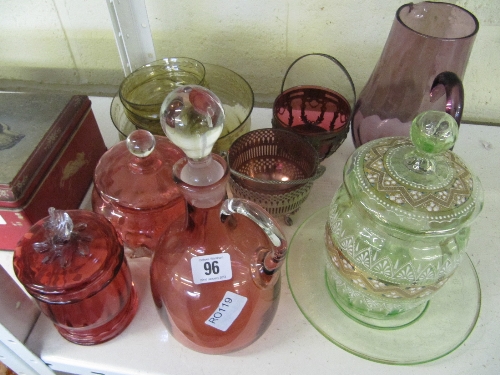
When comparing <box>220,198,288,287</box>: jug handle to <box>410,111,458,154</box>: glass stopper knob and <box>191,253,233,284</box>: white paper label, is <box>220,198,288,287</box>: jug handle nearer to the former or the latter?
<box>191,253,233,284</box>: white paper label

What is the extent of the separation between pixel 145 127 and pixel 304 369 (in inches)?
14.2

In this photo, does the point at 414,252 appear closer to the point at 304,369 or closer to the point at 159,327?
the point at 304,369

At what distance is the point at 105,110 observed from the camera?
30.7 inches

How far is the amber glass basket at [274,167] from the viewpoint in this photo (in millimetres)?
542

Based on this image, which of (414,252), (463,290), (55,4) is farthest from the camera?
(55,4)

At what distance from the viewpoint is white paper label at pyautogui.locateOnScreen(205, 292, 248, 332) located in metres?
0.43

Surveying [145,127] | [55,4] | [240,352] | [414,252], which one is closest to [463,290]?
[414,252]

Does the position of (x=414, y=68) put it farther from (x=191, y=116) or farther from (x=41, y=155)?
(x=41, y=155)

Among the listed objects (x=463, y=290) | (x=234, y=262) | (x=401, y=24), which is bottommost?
(x=463, y=290)

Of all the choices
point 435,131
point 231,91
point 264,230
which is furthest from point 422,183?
point 231,91

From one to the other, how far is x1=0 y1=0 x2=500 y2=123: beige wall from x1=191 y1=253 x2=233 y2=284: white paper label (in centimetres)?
42

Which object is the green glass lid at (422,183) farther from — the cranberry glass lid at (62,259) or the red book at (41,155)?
the red book at (41,155)

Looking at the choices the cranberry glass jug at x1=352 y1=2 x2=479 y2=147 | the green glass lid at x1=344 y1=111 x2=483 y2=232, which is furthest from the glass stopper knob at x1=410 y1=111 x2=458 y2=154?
the cranberry glass jug at x1=352 y1=2 x2=479 y2=147

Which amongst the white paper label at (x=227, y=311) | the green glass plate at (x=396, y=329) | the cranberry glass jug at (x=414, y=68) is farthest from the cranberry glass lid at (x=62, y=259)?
the cranberry glass jug at (x=414, y=68)
